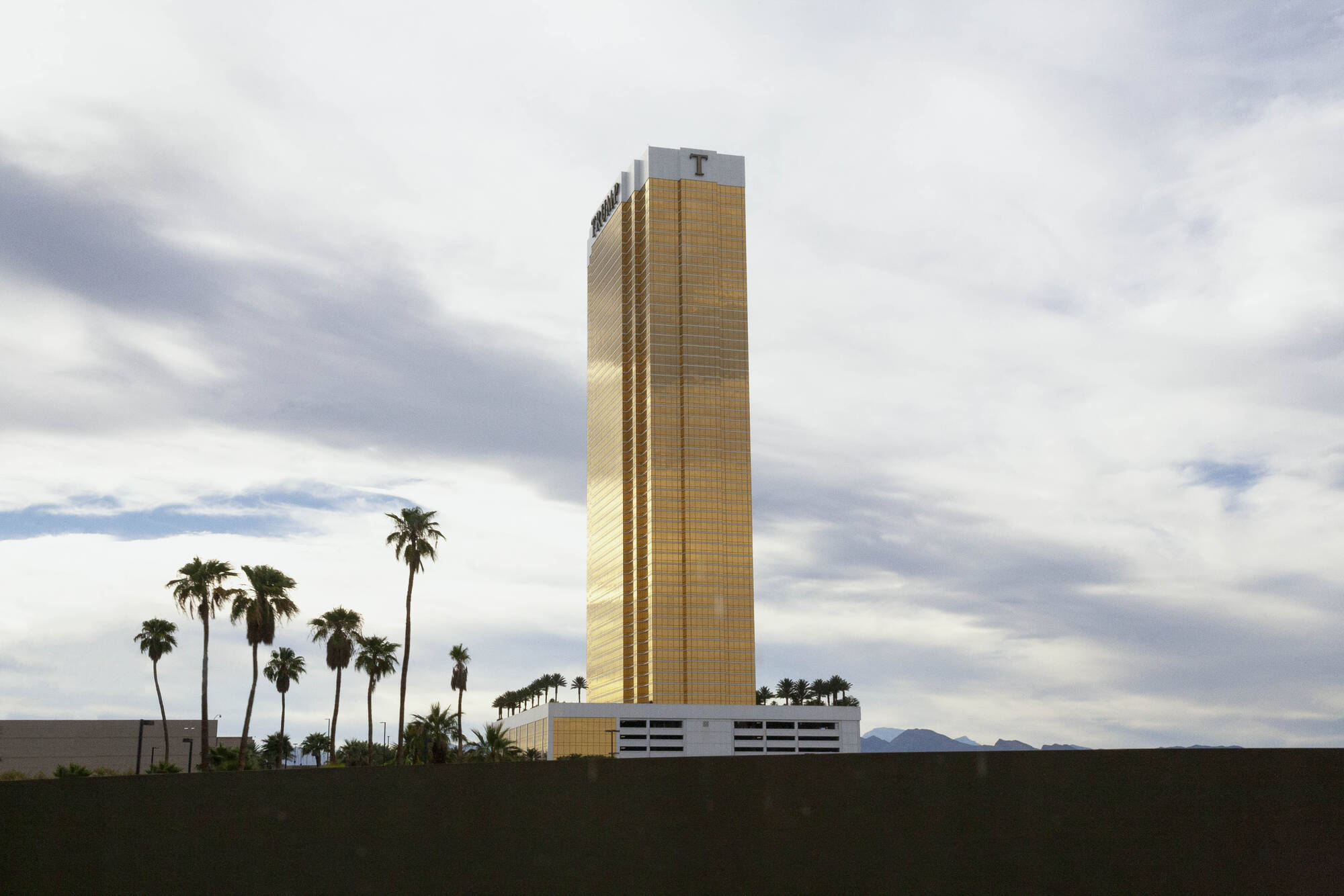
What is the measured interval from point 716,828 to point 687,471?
177 metres

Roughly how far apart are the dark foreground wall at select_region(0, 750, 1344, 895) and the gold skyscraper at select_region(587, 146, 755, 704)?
568 ft

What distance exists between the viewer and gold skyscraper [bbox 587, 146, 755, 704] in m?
184

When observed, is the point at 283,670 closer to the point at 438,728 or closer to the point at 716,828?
the point at 438,728

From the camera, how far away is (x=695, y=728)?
170 m

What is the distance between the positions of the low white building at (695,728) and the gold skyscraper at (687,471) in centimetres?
1110

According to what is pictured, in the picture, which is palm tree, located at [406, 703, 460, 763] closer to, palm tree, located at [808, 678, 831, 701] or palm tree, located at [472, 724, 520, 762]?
palm tree, located at [472, 724, 520, 762]

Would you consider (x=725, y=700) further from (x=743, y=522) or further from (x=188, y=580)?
(x=188, y=580)

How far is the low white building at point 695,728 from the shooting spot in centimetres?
16650

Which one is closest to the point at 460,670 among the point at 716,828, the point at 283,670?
the point at 283,670

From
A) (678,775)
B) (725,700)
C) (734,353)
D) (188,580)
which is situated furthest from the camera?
(734,353)

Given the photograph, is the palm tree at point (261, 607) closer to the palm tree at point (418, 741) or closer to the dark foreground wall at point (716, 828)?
the palm tree at point (418, 741)

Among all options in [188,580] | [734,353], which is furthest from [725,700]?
[188,580]

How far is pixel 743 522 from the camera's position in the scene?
191 meters

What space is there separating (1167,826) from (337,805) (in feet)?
29.2
